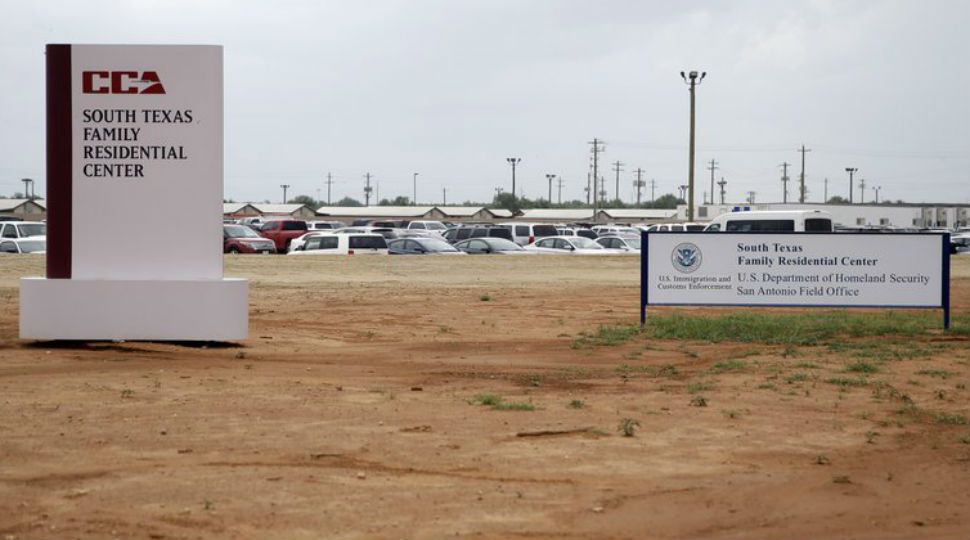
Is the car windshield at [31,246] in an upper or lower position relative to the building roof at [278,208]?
lower

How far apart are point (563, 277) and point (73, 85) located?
2141 cm

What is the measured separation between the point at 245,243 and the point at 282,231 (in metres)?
10.8

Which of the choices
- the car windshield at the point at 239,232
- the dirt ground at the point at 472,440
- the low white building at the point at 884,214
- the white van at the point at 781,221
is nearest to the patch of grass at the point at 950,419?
the dirt ground at the point at 472,440

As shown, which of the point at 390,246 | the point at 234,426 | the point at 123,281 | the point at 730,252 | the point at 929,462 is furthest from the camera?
the point at 390,246

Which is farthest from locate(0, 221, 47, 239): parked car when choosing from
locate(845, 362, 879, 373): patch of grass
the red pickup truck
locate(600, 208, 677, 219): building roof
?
locate(600, 208, 677, 219): building roof

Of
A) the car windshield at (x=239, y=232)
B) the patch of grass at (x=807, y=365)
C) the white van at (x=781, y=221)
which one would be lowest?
the patch of grass at (x=807, y=365)

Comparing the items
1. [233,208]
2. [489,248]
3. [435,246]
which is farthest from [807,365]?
[233,208]

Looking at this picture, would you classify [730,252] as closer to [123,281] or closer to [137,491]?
[123,281]

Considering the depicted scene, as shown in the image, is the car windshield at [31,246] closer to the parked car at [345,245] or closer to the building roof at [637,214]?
the parked car at [345,245]

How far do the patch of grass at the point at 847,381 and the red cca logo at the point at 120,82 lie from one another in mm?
8777

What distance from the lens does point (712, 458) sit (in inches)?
386

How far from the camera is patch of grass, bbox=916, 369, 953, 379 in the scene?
14817 mm

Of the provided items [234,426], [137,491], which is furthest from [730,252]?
[137,491]

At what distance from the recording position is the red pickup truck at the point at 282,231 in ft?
190
